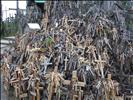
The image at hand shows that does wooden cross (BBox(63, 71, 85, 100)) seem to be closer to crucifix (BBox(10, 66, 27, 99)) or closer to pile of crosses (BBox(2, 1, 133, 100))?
pile of crosses (BBox(2, 1, 133, 100))

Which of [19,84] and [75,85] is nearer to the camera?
[75,85]

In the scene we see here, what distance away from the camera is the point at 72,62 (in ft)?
25.4

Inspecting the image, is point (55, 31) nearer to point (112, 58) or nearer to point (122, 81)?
point (112, 58)

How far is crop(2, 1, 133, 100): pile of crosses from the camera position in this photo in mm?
7152

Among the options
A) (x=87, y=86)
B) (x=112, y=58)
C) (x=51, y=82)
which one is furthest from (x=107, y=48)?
(x=51, y=82)

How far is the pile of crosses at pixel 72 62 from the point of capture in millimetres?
7152

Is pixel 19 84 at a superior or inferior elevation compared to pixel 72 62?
inferior

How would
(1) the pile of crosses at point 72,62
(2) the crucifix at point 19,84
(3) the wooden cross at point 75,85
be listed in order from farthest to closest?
1. (2) the crucifix at point 19,84
2. (1) the pile of crosses at point 72,62
3. (3) the wooden cross at point 75,85

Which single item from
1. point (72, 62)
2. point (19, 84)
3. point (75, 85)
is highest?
point (72, 62)

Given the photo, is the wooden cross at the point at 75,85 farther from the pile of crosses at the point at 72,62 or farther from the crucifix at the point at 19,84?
the crucifix at the point at 19,84

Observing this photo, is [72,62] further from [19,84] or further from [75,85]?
[19,84]

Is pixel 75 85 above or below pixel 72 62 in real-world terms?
below

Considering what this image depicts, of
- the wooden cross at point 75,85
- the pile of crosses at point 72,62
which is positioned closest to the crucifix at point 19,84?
the pile of crosses at point 72,62

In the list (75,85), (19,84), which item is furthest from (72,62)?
(19,84)
